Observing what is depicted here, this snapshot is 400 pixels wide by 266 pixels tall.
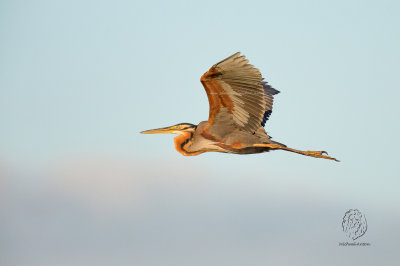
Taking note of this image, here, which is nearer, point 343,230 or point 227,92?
point 227,92

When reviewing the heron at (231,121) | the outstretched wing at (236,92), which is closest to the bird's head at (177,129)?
the heron at (231,121)

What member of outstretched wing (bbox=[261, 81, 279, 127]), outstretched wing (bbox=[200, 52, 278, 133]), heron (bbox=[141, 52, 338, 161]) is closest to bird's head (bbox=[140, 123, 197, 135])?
heron (bbox=[141, 52, 338, 161])

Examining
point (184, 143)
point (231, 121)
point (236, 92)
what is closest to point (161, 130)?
point (184, 143)

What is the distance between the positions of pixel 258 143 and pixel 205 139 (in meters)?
1.67

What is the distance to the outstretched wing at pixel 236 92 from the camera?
2252 cm

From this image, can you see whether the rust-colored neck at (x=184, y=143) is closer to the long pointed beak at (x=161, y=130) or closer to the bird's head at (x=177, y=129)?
the bird's head at (x=177, y=129)

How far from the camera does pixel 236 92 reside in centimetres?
2294

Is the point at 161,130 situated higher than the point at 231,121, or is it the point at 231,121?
the point at 231,121

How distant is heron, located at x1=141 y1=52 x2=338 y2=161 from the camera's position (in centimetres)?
2270

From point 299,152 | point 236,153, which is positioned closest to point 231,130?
point 236,153

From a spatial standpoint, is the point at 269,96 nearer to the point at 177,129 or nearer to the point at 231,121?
the point at 231,121

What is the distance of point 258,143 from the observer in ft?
76.8

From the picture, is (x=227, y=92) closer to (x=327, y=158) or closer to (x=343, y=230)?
(x=327, y=158)

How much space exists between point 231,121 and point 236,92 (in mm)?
1010
